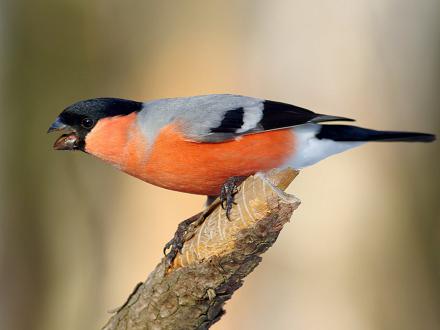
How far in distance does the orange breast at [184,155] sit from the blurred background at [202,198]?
177 centimetres

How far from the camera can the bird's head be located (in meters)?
3.33

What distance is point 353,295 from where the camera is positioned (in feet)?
16.9

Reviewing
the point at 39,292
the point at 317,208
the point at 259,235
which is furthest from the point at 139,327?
the point at 39,292

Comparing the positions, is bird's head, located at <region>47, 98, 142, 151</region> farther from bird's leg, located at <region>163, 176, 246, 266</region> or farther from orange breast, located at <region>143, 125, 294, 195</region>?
bird's leg, located at <region>163, 176, 246, 266</region>

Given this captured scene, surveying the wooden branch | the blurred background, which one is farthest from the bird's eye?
the blurred background

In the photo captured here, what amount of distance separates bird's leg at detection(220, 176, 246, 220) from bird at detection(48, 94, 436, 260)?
0.02m

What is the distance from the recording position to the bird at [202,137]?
3.17 meters

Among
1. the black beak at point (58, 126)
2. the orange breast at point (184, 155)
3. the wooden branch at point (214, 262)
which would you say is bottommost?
the wooden branch at point (214, 262)

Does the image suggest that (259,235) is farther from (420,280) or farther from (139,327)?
(420,280)

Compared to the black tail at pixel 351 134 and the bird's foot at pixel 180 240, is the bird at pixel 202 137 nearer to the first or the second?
the black tail at pixel 351 134

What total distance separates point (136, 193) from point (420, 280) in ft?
8.11

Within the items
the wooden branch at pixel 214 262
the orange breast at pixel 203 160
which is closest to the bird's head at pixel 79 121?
the orange breast at pixel 203 160

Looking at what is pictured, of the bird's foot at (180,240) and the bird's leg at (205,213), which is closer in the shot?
the bird's leg at (205,213)

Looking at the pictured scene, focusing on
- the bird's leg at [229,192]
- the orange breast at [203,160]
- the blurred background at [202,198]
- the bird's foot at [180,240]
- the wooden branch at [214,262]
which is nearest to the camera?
the wooden branch at [214,262]
